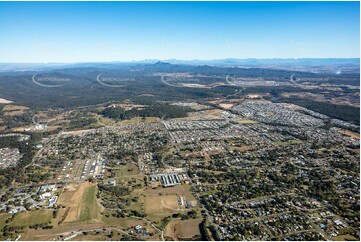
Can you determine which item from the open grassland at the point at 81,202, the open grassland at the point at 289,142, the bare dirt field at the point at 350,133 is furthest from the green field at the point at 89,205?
the bare dirt field at the point at 350,133

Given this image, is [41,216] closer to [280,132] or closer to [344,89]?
[280,132]

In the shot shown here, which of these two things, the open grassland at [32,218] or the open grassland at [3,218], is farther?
the open grassland at [32,218]

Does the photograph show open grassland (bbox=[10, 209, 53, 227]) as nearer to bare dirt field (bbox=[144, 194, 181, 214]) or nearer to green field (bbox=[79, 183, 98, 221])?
green field (bbox=[79, 183, 98, 221])

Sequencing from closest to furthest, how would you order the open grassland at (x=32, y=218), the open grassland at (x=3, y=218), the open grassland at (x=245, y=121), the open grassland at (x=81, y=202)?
the open grassland at (x=3, y=218), the open grassland at (x=32, y=218), the open grassland at (x=81, y=202), the open grassland at (x=245, y=121)

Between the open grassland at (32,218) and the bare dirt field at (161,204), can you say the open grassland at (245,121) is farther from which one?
the open grassland at (32,218)

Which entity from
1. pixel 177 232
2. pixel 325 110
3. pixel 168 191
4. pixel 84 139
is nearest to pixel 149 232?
pixel 177 232
